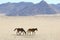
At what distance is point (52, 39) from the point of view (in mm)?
15945

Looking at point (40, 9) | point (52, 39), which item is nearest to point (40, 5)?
point (40, 9)

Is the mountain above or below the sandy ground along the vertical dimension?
above

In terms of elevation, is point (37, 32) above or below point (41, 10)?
below

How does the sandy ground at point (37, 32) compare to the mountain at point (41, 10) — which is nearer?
the sandy ground at point (37, 32)

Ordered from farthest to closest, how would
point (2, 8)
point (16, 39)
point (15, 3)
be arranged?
point (15, 3) < point (2, 8) < point (16, 39)

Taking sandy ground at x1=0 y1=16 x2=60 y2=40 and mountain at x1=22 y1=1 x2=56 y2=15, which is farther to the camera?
mountain at x1=22 y1=1 x2=56 y2=15

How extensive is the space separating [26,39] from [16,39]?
1.77 feet

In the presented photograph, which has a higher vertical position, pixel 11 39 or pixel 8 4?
pixel 8 4

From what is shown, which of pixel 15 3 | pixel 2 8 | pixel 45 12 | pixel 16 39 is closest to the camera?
pixel 16 39

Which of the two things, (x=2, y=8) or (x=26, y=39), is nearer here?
(x=26, y=39)

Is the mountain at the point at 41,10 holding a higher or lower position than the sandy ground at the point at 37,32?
higher

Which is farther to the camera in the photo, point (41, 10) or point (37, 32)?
point (41, 10)

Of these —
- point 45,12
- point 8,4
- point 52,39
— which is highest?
point 8,4

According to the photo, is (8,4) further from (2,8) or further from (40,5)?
(40,5)
